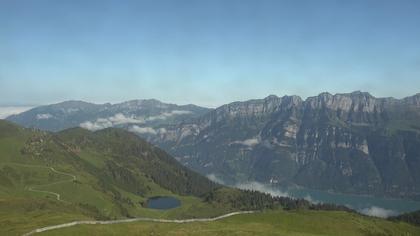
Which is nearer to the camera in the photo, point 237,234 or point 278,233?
point 237,234

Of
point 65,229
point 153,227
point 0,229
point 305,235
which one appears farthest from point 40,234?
point 305,235

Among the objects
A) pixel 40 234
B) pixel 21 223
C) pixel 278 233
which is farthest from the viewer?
pixel 21 223

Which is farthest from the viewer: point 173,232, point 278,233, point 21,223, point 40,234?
point 21,223

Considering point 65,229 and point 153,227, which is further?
point 153,227

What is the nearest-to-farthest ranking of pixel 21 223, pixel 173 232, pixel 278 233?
pixel 173 232 → pixel 278 233 → pixel 21 223

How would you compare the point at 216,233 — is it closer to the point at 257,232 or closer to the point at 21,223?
the point at 257,232

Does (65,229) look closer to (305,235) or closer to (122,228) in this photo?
(122,228)

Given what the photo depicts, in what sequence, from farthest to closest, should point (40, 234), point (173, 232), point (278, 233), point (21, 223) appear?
point (21, 223) < point (278, 233) < point (173, 232) < point (40, 234)

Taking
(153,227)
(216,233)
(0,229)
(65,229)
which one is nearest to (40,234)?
(65,229)
